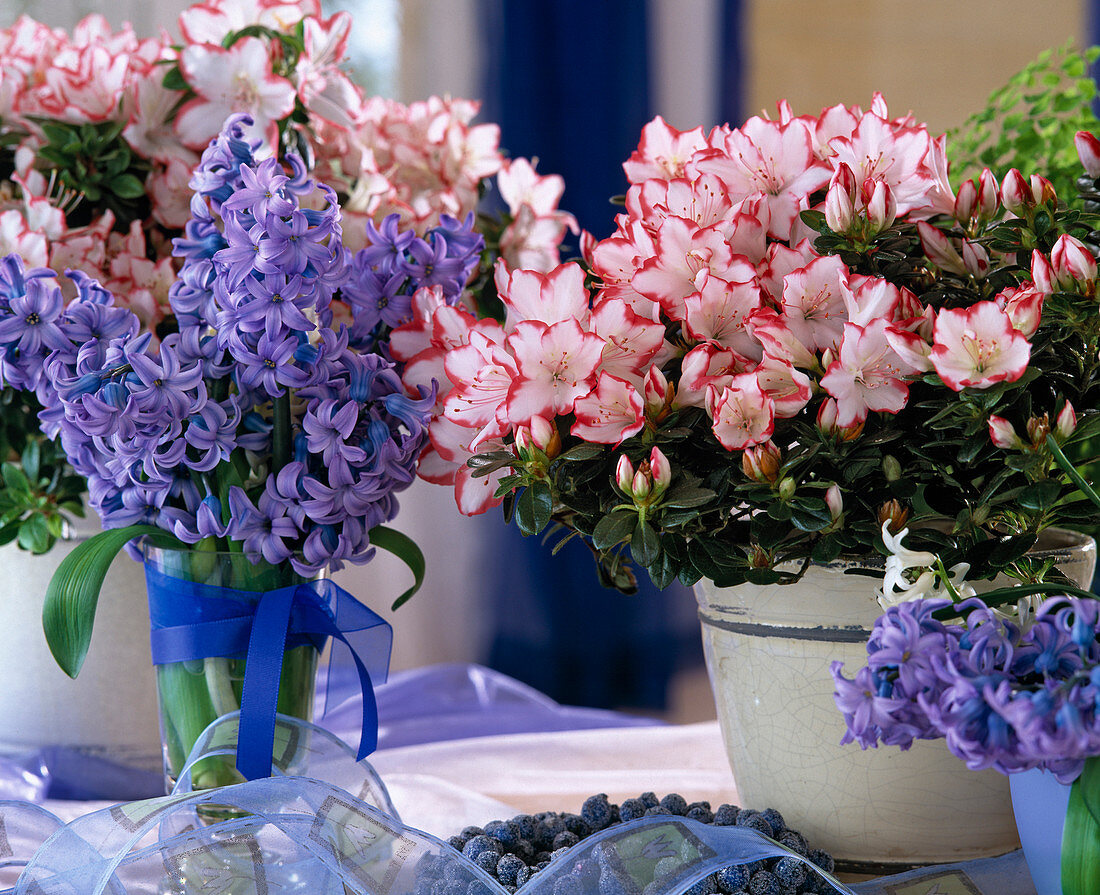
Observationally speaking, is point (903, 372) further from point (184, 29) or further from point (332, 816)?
point (184, 29)

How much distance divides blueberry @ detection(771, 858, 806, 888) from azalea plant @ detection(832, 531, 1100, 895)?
107mm

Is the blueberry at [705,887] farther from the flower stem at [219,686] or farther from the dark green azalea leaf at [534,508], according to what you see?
the flower stem at [219,686]

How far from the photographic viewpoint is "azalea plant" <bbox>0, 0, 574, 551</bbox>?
2.16ft

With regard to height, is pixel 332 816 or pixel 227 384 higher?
pixel 227 384

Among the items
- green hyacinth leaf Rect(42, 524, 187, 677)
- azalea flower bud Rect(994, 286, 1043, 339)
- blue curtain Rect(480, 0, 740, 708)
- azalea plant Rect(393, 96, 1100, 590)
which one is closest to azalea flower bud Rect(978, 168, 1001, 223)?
azalea plant Rect(393, 96, 1100, 590)

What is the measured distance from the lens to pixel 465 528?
2.08 m

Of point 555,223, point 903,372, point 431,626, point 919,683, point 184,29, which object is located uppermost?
point 184,29

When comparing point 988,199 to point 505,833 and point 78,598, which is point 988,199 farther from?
point 78,598

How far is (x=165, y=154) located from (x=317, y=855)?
0.45m

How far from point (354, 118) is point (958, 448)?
470 mm

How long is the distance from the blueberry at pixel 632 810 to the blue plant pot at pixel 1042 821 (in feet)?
0.60

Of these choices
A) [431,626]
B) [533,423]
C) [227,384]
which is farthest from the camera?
[431,626]

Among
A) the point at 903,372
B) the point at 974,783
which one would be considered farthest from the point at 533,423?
the point at 974,783

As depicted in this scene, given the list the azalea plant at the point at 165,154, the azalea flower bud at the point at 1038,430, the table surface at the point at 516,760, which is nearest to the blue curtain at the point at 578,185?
the table surface at the point at 516,760
